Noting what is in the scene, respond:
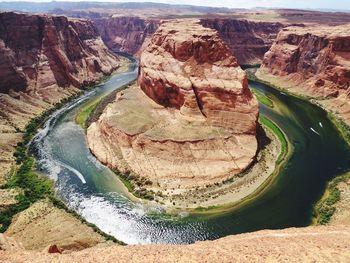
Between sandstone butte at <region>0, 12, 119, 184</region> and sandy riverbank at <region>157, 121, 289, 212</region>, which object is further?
sandstone butte at <region>0, 12, 119, 184</region>

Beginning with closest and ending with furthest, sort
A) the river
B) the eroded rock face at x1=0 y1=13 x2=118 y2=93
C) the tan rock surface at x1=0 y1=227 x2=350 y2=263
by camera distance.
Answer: the tan rock surface at x1=0 y1=227 x2=350 y2=263 → the river → the eroded rock face at x1=0 y1=13 x2=118 y2=93

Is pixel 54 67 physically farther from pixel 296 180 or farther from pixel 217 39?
pixel 296 180

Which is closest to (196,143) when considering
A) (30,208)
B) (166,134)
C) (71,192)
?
(166,134)

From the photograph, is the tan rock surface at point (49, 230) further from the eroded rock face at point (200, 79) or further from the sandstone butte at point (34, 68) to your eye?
the eroded rock face at point (200, 79)

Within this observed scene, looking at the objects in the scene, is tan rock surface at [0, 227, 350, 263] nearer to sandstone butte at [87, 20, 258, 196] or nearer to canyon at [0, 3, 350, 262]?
canyon at [0, 3, 350, 262]

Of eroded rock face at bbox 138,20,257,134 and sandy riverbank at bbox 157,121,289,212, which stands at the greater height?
eroded rock face at bbox 138,20,257,134

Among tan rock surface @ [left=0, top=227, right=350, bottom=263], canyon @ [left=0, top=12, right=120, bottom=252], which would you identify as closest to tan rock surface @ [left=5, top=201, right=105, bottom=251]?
canyon @ [left=0, top=12, right=120, bottom=252]
